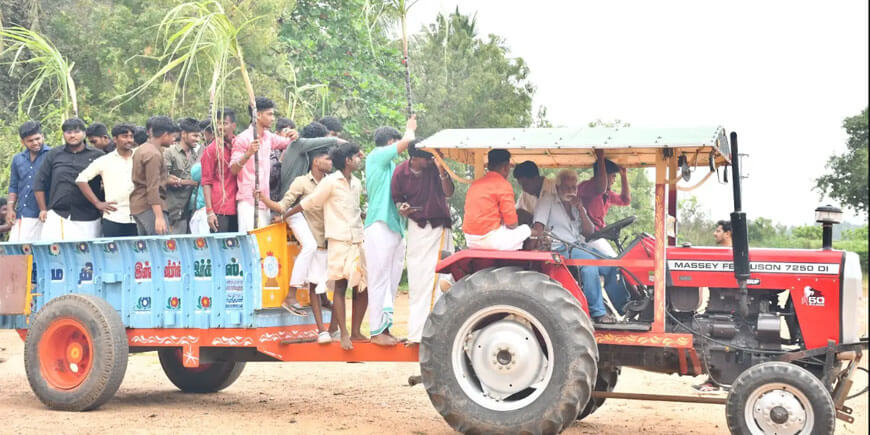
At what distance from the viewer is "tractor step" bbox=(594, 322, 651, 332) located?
724cm

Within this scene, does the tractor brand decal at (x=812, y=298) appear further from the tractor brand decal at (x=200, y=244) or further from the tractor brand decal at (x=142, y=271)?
the tractor brand decal at (x=142, y=271)

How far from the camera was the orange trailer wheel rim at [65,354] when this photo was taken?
867 cm

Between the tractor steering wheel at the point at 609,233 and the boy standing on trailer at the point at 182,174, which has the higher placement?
the boy standing on trailer at the point at 182,174

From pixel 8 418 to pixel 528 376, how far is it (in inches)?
161

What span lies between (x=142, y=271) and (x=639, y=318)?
12.7ft

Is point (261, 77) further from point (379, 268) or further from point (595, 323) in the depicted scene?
point (595, 323)

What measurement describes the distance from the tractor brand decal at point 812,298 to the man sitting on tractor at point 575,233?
3.95 feet

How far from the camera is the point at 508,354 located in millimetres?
7215

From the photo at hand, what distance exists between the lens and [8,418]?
8352mm

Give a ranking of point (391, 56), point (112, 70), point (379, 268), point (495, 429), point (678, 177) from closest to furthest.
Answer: point (495, 429) → point (678, 177) → point (379, 268) → point (112, 70) → point (391, 56)

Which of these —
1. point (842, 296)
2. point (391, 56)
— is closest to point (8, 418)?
point (842, 296)

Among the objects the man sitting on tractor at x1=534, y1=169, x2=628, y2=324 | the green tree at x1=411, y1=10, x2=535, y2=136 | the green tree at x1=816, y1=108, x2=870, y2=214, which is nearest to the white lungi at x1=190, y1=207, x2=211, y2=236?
the man sitting on tractor at x1=534, y1=169, x2=628, y2=324

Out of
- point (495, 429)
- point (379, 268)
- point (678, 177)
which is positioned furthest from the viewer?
point (379, 268)

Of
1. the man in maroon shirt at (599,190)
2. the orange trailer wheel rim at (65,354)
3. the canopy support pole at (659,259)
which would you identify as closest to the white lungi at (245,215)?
the orange trailer wheel rim at (65,354)
